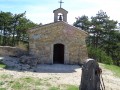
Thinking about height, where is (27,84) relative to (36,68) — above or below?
below

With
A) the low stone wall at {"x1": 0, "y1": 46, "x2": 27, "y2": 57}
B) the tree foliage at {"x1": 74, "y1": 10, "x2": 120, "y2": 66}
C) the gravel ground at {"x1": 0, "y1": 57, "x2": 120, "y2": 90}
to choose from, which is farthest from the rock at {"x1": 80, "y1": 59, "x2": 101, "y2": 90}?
the tree foliage at {"x1": 74, "y1": 10, "x2": 120, "y2": 66}

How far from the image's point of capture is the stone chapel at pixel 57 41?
76.8 ft

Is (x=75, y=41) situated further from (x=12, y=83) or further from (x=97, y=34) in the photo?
(x=97, y=34)

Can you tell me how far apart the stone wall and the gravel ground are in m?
1.20

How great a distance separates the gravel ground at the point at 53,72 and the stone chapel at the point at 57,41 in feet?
3.90

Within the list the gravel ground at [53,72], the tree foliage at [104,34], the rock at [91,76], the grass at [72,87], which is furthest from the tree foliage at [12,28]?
the rock at [91,76]

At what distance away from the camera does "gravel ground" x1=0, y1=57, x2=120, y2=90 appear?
1665cm

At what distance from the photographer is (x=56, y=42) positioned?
77.5ft

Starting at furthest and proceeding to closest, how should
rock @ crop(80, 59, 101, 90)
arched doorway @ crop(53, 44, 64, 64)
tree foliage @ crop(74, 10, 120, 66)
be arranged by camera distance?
tree foliage @ crop(74, 10, 120, 66), arched doorway @ crop(53, 44, 64, 64), rock @ crop(80, 59, 101, 90)

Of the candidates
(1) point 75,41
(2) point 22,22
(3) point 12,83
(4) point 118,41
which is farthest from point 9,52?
Result: (4) point 118,41

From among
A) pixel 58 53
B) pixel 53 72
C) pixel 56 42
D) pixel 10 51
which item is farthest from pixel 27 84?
pixel 58 53

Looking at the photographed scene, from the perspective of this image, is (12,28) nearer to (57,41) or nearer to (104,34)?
(104,34)

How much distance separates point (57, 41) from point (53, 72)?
4830 mm

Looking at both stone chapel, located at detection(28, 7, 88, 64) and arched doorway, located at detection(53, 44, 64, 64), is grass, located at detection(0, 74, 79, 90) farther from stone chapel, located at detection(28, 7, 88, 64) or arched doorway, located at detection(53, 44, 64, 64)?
arched doorway, located at detection(53, 44, 64, 64)
